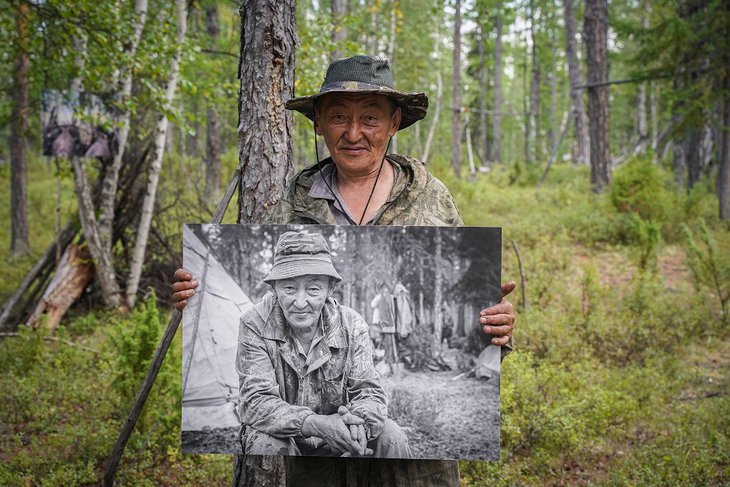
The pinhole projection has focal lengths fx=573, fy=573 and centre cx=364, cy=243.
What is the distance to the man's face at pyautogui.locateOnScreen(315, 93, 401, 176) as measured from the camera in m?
2.35

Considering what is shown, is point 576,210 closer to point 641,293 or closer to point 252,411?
point 641,293

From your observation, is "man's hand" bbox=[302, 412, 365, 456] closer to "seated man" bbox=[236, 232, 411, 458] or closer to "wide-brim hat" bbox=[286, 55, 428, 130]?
"seated man" bbox=[236, 232, 411, 458]

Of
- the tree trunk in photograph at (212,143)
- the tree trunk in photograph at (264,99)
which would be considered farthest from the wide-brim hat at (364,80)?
the tree trunk in photograph at (212,143)

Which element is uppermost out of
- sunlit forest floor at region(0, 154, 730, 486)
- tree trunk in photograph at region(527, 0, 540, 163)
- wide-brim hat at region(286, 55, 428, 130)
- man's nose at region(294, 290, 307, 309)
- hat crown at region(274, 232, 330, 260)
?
tree trunk in photograph at region(527, 0, 540, 163)

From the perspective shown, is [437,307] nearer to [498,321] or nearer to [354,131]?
[498,321]

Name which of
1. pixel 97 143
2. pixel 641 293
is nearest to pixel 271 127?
pixel 97 143

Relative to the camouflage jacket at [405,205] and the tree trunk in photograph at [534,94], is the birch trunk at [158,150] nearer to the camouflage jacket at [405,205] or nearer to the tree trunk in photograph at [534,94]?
the camouflage jacket at [405,205]

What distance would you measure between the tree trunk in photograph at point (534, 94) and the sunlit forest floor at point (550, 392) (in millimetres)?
17947

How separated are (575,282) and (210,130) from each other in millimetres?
8510

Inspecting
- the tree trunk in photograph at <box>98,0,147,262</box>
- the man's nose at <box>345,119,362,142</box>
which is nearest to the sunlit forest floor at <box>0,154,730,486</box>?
the tree trunk in photograph at <box>98,0,147,262</box>

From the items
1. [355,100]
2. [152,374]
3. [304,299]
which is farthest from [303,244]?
[152,374]

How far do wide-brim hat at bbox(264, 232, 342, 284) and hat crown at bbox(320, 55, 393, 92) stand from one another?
657 mm

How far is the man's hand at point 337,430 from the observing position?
204 cm

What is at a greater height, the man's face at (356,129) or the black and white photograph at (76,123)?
the black and white photograph at (76,123)
